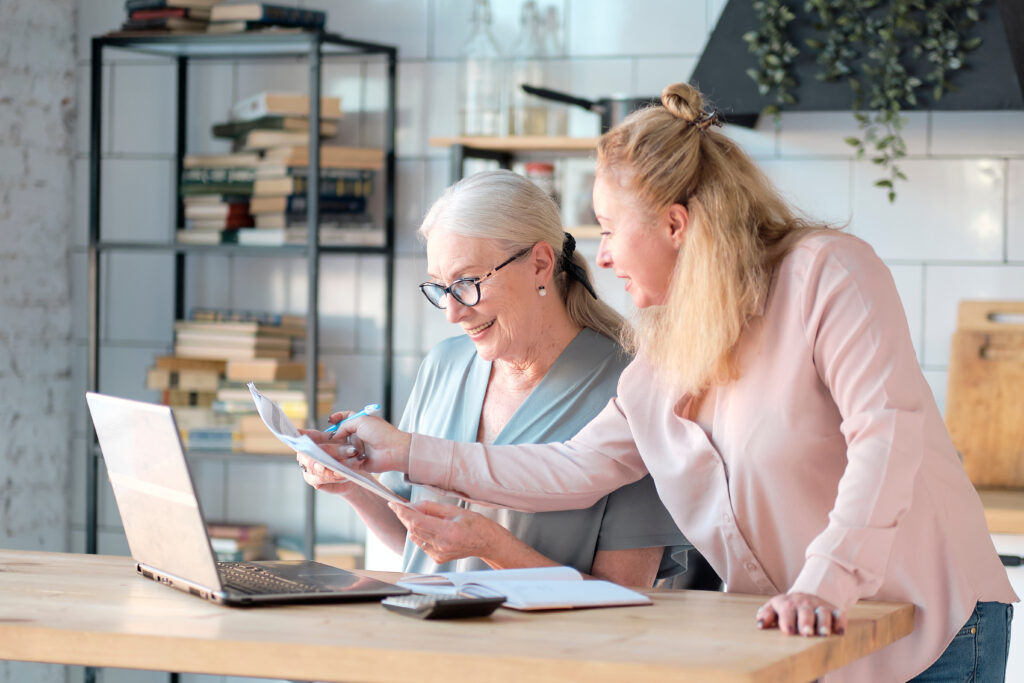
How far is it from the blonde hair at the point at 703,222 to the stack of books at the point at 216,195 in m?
2.00

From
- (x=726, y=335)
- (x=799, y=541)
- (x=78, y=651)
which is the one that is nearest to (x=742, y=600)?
(x=799, y=541)

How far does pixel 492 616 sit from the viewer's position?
1421 mm

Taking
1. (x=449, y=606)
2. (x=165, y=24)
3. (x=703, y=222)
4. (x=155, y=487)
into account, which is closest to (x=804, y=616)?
(x=449, y=606)

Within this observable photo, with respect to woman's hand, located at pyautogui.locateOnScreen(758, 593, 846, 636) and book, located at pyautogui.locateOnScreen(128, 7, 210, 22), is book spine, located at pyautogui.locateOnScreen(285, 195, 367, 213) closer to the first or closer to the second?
book, located at pyautogui.locateOnScreen(128, 7, 210, 22)

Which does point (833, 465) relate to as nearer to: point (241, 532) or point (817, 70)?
point (817, 70)

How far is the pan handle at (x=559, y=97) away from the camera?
10.3ft

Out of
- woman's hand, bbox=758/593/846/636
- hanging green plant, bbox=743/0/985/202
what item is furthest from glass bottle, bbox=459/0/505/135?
woman's hand, bbox=758/593/846/636

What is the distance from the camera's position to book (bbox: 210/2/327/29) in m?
3.33

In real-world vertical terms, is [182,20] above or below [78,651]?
above

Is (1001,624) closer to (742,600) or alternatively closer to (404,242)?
(742,600)

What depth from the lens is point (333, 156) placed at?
11.3 ft

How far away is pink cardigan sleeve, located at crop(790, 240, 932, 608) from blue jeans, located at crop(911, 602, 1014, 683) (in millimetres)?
262

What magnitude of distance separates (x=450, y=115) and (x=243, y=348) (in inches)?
35.8

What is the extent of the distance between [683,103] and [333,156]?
75.5 inches
